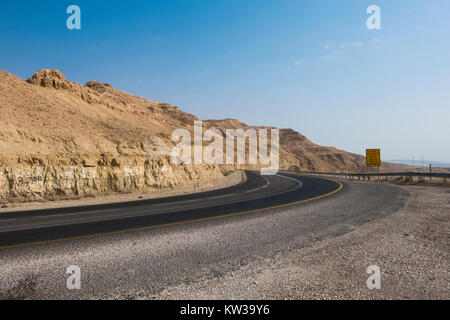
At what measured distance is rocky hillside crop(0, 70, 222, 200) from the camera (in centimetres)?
1512

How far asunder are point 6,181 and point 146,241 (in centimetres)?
1352

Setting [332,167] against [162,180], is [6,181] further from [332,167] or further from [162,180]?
[332,167]

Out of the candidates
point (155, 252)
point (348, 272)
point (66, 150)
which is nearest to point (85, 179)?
point (66, 150)

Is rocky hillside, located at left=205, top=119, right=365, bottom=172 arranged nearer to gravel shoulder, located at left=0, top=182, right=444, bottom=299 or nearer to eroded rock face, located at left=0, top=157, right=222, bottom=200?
eroded rock face, located at left=0, top=157, right=222, bottom=200

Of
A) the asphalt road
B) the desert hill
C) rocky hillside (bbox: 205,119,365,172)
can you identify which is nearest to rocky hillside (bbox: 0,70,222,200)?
the desert hill

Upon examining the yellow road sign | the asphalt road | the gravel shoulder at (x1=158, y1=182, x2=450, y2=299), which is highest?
the yellow road sign

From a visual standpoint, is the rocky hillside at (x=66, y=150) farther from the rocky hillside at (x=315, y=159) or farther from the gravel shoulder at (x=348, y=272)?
the rocky hillside at (x=315, y=159)

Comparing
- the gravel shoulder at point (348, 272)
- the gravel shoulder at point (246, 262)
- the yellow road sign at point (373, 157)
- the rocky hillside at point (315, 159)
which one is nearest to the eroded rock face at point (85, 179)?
the gravel shoulder at point (246, 262)

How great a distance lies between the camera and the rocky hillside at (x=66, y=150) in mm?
15117

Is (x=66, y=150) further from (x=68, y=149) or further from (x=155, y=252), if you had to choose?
(x=155, y=252)

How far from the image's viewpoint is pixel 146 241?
20.6ft

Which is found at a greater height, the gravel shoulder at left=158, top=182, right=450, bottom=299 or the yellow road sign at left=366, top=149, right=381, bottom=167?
the yellow road sign at left=366, top=149, right=381, bottom=167

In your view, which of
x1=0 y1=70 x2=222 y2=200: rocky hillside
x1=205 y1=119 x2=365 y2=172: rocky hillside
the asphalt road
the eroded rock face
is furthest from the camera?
x1=205 y1=119 x2=365 y2=172: rocky hillside
